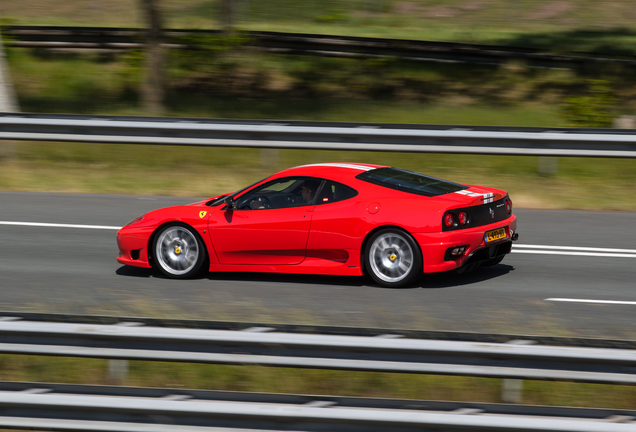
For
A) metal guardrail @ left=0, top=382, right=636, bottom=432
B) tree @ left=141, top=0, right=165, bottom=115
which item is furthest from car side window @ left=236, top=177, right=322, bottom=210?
tree @ left=141, top=0, right=165, bottom=115

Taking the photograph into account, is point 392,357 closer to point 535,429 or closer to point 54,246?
point 535,429

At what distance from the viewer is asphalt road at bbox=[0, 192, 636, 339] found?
6.86 m

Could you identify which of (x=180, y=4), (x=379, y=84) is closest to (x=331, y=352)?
(x=379, y=84)

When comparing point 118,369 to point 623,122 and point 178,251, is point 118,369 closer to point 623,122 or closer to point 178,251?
point 178,251

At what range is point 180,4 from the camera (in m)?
30.7

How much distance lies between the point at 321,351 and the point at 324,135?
861cm

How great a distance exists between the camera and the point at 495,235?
7805mm

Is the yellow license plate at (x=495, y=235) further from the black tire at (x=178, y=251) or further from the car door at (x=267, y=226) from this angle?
the black tire at (x=178, y=251)

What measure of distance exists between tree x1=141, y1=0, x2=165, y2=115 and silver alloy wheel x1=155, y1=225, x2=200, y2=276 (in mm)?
9871

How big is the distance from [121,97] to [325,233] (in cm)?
1376

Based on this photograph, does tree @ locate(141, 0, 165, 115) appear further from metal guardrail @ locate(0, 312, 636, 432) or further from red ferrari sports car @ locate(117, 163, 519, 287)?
metal guardrail @ locate(0, 312, 636, 432)

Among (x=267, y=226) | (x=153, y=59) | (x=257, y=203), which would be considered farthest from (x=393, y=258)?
(x=153, y=59)

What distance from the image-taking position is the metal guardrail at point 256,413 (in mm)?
4059

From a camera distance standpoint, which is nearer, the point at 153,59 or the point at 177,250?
the point at 177,250
